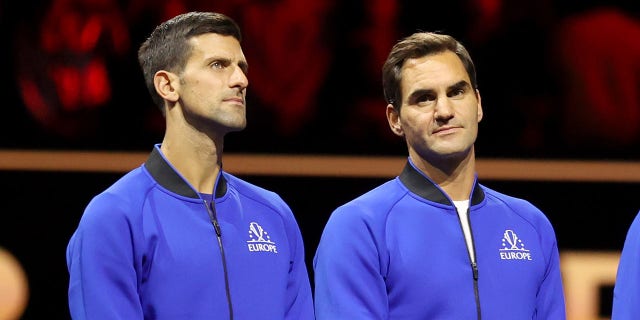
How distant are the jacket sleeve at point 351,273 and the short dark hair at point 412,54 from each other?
44 cm

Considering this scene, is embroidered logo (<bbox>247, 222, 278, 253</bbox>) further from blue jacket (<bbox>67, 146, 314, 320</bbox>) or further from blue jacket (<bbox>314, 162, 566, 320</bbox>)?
blue jacket (<bbox>314, 162, 566, 320</bbox>)

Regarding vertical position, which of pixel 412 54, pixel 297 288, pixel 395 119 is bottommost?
pixel 297 288

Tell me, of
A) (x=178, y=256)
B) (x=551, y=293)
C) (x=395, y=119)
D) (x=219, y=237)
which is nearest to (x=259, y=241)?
(x=219, y=237)

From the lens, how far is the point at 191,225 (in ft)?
10.7

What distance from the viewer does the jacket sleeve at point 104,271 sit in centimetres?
306

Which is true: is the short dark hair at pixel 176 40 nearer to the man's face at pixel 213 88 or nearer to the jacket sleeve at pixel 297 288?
the man's face at pixel 213 88

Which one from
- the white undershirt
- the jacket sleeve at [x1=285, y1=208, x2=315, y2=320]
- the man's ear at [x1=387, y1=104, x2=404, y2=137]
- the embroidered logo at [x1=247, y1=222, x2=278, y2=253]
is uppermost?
the man's ear at [x1=387, y1=104, x2=404, y2=137]

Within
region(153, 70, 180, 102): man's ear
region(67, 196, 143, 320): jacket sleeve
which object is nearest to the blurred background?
region(153, 70, 180, 102): man's ear

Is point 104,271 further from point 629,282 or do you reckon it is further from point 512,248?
point 629,282

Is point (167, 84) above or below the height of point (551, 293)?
above

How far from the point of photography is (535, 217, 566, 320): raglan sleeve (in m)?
3.41

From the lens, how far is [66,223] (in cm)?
546

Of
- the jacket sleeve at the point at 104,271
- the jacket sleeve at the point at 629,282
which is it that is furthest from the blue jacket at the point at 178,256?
the jacket sleeve at the point at 629,282

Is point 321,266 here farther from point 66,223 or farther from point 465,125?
point 66,223
